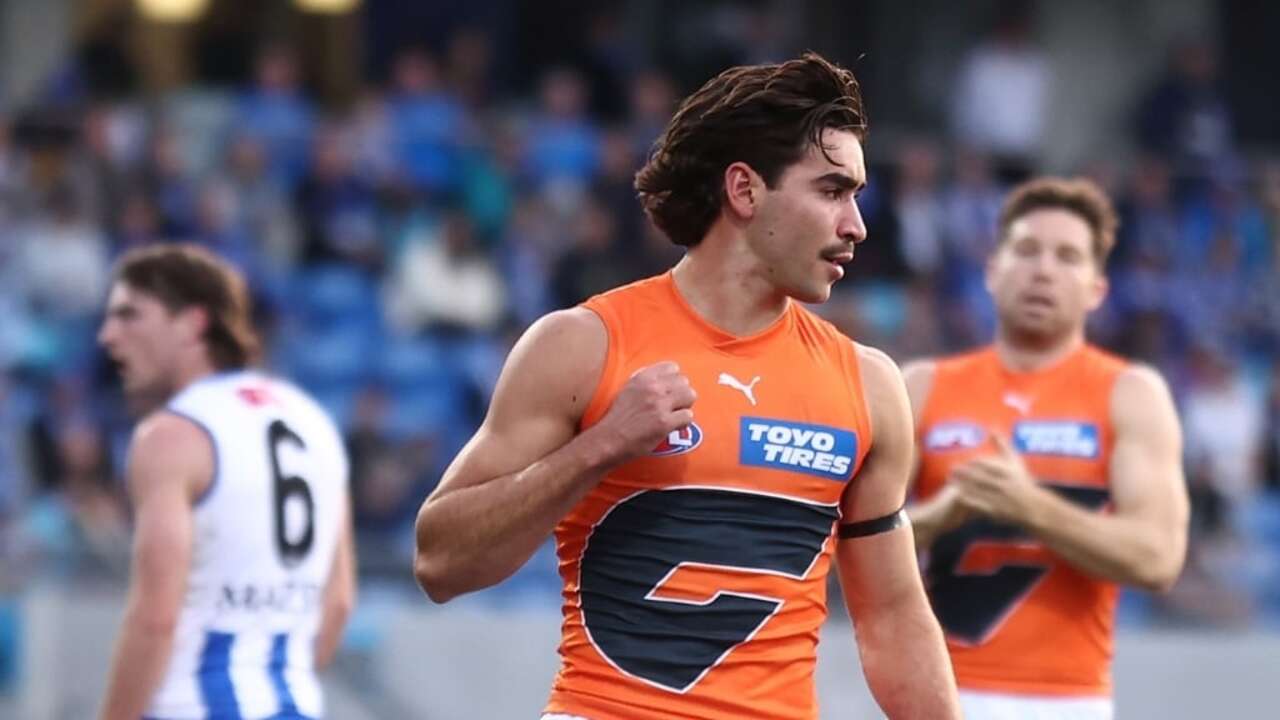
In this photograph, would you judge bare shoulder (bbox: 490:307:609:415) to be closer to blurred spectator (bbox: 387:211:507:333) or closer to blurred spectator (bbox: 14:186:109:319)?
blurred spectator (bbox: 14:186:109:319)

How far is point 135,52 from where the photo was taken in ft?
54.6

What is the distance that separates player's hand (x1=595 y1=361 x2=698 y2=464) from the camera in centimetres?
445

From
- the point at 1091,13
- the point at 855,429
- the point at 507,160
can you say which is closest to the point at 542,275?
the point at 507,160

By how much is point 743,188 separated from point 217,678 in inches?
90.9

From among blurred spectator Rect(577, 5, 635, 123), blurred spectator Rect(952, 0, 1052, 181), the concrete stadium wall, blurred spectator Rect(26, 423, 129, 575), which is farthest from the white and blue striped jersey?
blurred spectator Rect(952, 0, 1052, 181)

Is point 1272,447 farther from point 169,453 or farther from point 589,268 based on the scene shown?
point 169,453

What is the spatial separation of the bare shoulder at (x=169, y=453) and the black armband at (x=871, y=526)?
207 centimetres

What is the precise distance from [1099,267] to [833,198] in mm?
2660

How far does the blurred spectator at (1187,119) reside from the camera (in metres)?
17.7

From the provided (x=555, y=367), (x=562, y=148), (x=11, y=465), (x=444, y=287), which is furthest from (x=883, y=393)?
(x=562, y=148)

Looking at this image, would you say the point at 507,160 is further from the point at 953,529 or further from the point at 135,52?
the point at 953,529

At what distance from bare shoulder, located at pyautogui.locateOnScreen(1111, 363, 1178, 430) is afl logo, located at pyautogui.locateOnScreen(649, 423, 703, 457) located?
2520 mm

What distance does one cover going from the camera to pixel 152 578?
6.00m

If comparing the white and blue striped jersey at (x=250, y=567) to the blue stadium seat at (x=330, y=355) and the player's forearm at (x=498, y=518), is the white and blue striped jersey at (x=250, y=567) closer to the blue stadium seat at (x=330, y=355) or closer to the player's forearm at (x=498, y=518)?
the player's forearm at (x=498, y=518)
